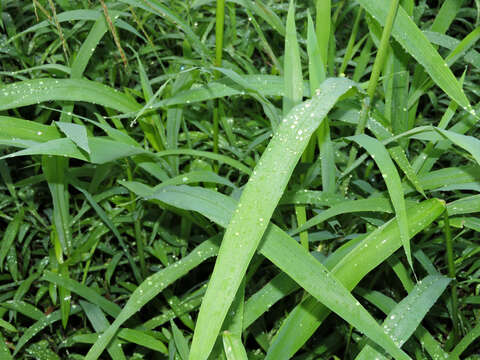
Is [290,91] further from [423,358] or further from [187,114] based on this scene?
[423,358]

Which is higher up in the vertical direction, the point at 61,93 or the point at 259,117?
the point at 61,93

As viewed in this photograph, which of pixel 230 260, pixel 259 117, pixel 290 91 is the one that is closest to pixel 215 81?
pixel 290 91

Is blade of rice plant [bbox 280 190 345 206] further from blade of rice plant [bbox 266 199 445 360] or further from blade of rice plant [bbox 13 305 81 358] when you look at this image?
blade of rice plant [bbox 13 305 81 358]

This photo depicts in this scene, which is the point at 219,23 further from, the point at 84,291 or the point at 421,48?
the point at 84,291

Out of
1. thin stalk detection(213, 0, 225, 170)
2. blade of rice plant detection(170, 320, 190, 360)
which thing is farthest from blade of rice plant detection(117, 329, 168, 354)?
thin stalk detection(213, 0, 225, 170)

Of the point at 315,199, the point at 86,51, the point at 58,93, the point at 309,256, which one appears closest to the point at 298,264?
the point at 309,256
